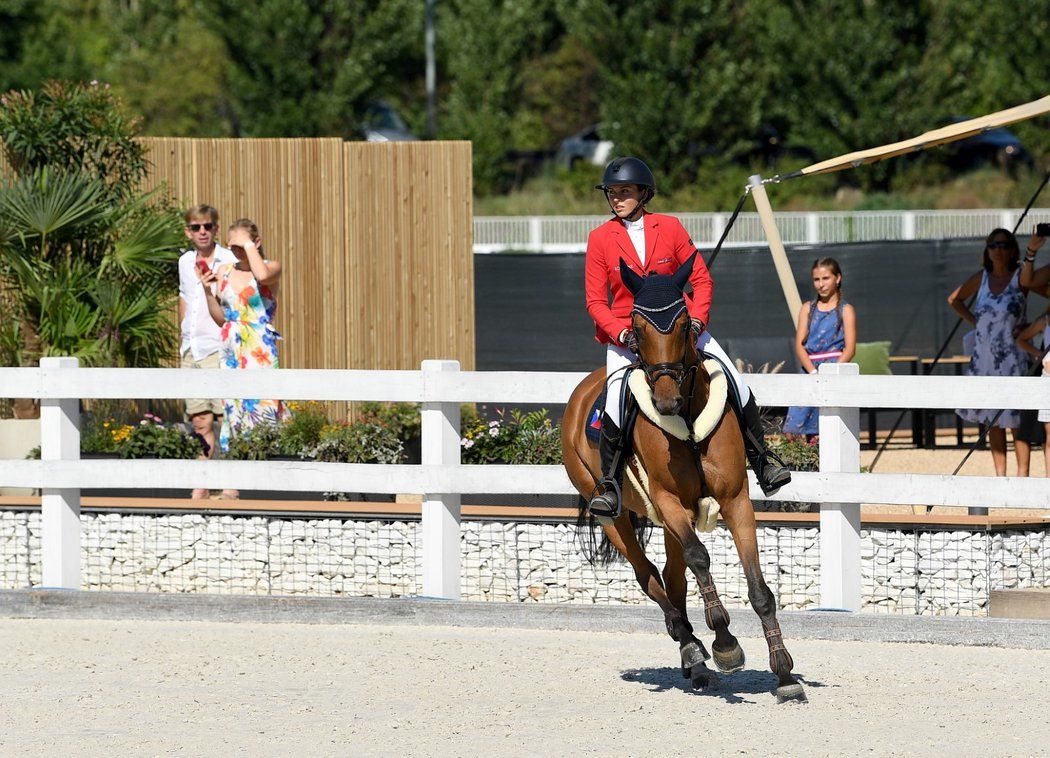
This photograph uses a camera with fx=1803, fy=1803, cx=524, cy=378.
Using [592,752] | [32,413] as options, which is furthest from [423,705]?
[32,413]

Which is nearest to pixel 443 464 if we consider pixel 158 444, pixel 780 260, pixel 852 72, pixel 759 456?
pixel 759 456

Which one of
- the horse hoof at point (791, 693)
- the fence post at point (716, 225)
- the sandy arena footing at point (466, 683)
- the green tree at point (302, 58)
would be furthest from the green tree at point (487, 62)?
the horse hoof at point (791, 693)

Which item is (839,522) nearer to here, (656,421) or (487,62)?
(656,421)

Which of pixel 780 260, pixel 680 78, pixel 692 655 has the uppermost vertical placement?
pixel 680 78

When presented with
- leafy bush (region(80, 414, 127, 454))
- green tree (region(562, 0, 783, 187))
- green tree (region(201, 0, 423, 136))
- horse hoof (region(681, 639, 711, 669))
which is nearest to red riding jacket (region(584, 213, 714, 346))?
horse hoof (region(681, 639, 711, 669))

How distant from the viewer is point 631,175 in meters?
7.95

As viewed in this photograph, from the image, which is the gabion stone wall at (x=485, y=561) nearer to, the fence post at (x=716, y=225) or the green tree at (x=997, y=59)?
the fence post at (x=716, y=225)

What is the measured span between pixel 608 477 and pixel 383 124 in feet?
144

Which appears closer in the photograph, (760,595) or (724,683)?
(760,595)

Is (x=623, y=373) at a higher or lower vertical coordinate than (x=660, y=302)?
lower

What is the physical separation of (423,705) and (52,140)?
8.81 metres

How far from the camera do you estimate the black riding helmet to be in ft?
26.1

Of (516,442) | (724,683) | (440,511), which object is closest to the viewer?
(724,683)

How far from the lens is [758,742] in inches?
261
